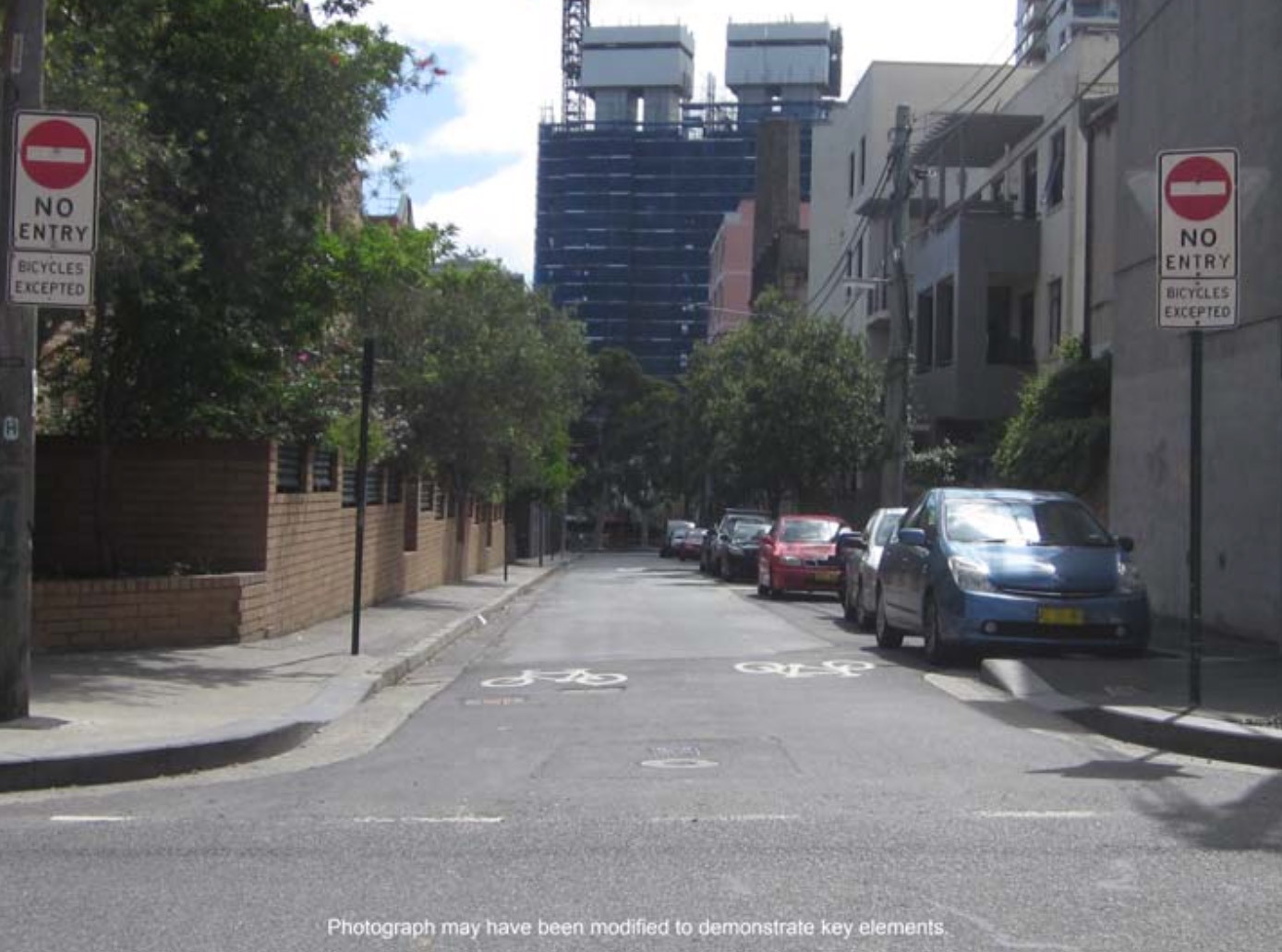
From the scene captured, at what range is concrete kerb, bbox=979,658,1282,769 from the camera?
29.4ft

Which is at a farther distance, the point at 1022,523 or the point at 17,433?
the point at 1022,523

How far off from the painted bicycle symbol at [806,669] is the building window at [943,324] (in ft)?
72.9

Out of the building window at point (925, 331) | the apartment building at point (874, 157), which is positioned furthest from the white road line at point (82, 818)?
the apartment building at point (874, 157)

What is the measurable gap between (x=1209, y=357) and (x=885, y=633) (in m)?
4.51

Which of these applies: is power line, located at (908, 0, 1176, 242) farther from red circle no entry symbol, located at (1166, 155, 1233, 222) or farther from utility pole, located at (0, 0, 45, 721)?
utility pole, located at (0, 0, 45, 721)

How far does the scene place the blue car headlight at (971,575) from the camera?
45.1 feet

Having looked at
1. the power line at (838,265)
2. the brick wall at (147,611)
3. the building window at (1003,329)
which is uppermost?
the power line at (838,265)

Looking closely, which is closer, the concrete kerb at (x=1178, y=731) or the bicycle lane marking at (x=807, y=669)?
the concrete kerb at (x=1178, y=731)

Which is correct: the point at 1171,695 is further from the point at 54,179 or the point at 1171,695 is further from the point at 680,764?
the point at 54,179

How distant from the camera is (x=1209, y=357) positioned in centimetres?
1677

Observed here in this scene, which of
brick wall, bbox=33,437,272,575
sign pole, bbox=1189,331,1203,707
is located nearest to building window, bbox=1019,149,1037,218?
brick wall, bbox=33,437,272,575

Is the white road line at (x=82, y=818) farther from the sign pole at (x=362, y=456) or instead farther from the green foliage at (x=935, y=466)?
the green foliage at (x=935, y=466)

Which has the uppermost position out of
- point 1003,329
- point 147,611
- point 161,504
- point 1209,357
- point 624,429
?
point 1003,329

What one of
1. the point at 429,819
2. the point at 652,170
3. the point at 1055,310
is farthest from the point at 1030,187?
the point at 652,170
